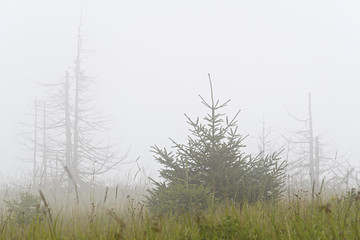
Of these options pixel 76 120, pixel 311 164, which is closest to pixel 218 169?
pixel 311 164

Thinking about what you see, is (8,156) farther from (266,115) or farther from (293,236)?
(266,115)

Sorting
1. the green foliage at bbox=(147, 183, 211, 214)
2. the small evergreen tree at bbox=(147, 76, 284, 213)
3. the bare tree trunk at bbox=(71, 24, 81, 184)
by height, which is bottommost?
the green foliage at bbox=(147, 183, 211, 214)

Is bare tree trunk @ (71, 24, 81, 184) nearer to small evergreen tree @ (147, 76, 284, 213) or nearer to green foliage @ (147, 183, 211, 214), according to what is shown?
small evergreen tree @ (147, 76, 284, 213)

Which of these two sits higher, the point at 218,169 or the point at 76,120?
the point at 76,120

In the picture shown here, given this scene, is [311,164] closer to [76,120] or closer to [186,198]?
[76,120]

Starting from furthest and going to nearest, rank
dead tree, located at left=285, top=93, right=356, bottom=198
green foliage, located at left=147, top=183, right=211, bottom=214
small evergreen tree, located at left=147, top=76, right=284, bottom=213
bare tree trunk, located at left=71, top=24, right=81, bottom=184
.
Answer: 1. bare tree trunk, located at left=71, top=24, right=81, bottom=184
2. dead tree, located at left=285, top=93, right=356, bottom=198
3. small evergreen tree, located at left=147, top=76, right=284, bottom=213
4. green foliage, located at left=147, top=183, right=211, bottom=214

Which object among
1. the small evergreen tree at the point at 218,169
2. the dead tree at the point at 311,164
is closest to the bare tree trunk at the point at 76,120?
the dead tree at the point at 311,164

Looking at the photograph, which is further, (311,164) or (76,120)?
(76,120)

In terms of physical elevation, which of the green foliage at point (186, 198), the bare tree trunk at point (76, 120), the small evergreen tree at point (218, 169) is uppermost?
the bare tree trunk at point (76, 120)

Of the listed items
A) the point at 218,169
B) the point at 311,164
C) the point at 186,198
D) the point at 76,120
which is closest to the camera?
the point at 186,198

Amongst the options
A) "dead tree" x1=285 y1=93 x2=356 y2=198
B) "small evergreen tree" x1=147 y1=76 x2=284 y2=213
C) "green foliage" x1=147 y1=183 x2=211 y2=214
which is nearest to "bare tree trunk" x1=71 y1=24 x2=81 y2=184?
"dead tree" x1=285 y1=93 x2=356 y2=198

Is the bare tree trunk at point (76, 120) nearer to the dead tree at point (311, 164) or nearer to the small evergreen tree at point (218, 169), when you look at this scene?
the dead tree at point (311, 164)

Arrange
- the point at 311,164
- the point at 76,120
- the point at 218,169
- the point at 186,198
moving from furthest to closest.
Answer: the point at 76,120 < the point at 311,164 < the point at 218,169 < the point at 186,198

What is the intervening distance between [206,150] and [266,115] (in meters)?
163
